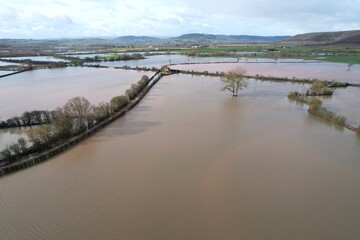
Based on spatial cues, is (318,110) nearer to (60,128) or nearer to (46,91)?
(60,128)

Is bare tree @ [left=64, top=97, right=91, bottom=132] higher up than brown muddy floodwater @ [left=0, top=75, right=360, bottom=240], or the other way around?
bare tree @ [left=64, top=97, right=91, bottom=132]

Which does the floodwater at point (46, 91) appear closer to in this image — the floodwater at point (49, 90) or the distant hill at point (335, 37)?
the floodwater at point (49, 90)

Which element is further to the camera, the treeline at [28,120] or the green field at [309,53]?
the green field at [309,53]

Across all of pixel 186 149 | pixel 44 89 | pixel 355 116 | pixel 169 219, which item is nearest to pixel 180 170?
pixel 186 149

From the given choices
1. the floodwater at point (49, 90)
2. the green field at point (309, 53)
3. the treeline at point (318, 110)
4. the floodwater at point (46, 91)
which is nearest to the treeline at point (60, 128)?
the floodwater at point (46, 91)

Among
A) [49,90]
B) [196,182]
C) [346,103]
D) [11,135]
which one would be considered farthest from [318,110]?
[49,90]

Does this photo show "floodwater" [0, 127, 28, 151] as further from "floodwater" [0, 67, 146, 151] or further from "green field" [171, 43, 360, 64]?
"green field" [171, 43, 360, 64]

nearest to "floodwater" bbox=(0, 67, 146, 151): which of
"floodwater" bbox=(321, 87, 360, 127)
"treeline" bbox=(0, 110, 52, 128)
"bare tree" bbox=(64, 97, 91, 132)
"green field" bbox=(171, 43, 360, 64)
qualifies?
"treeline" bbox=(0, 110, 52, 128)
